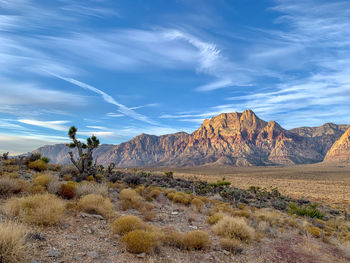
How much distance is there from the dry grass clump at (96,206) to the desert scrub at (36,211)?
1.45m

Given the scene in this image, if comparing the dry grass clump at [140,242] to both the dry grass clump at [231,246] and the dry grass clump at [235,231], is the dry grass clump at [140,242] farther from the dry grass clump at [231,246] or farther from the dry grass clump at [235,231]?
the dry grass clump at [235,231]

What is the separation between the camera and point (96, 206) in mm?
8875

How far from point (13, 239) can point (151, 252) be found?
3.54m

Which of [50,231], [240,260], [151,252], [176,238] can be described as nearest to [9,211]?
[50,231]

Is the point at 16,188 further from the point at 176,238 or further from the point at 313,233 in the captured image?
the point at 313,233

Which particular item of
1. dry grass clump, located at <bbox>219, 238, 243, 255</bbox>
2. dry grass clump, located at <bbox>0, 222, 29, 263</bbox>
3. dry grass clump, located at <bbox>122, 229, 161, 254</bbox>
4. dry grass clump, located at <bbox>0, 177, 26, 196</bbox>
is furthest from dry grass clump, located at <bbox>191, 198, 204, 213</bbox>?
dry grass clump, located at <bbox>0, 222, 29, 263</bbox>

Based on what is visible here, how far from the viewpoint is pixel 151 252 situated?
6172 mm

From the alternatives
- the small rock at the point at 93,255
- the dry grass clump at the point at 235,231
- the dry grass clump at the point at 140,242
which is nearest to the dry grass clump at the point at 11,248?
the small rock at the point at 93,255

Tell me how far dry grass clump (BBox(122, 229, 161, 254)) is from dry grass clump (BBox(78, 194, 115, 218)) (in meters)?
2.52

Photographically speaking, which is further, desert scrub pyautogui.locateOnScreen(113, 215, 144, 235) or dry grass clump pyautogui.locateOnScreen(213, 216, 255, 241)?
dry grass clump pyautogui.locateOnScreen(213, 216, 255, 241)

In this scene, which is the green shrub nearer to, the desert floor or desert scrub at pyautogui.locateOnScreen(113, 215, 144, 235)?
desert scrub at pyautogui.locateOnScreen(113, 215, 144, 235)

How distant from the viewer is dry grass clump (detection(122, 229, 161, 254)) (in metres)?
6.04

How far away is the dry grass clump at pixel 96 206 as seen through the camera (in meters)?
8.53

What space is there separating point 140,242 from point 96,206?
12.0 feet
